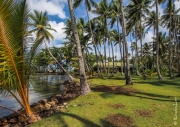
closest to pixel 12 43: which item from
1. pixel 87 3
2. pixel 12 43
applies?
pixel 12 43

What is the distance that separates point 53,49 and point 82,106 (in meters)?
46.1

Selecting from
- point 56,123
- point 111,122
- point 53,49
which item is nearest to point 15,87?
point 56,123

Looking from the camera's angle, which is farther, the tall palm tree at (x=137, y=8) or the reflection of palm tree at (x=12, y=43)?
the tall palm tree at (x=137, y=8)

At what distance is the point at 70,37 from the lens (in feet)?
103

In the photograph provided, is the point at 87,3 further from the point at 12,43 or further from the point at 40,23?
the point at 12,43

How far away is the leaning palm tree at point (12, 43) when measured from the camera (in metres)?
3.87

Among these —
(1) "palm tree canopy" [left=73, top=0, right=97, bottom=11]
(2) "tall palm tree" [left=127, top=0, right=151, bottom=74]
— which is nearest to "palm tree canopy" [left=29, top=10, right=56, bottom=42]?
(1) "palm tree canopy" [left=73, top=0, right=97, bottom=11]

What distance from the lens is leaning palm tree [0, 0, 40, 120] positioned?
3.87m

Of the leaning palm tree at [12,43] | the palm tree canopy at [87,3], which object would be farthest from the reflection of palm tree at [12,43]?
the palm tree canopy at [87,3]

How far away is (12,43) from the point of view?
4.24m

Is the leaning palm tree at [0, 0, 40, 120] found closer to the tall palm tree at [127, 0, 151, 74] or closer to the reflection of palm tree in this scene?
the reflection of palm tree

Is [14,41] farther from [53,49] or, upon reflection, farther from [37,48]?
[53,49]

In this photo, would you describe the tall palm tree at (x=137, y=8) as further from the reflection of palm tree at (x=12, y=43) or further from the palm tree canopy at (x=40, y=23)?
the reflection of palm tree at (x=12, y=43)

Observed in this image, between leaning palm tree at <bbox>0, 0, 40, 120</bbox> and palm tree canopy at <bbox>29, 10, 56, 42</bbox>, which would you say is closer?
leaning palm tree at <bbox>0, 0, 40, 120</bbox>
